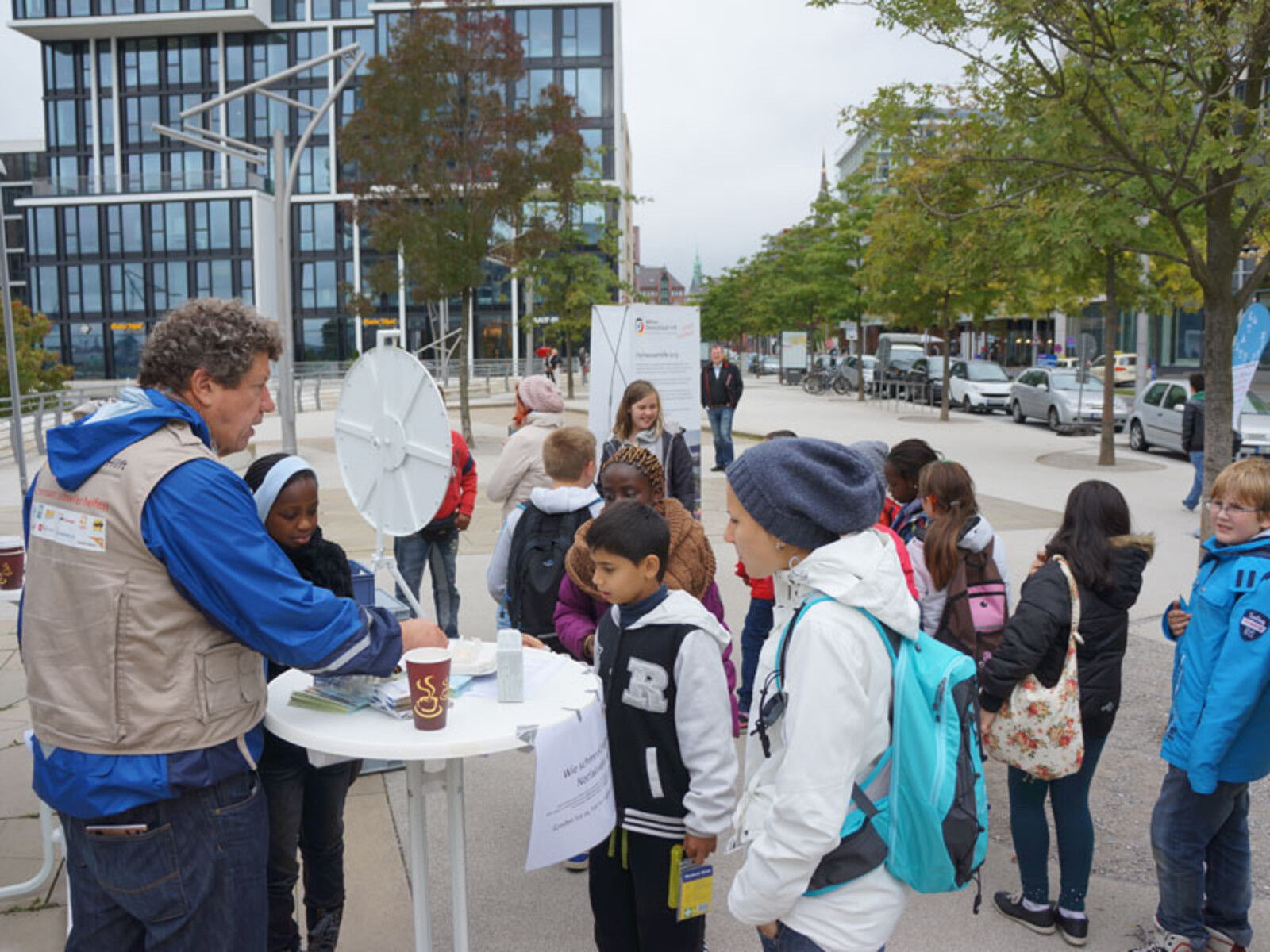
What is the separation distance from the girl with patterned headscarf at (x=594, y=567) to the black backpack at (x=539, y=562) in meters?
0.18

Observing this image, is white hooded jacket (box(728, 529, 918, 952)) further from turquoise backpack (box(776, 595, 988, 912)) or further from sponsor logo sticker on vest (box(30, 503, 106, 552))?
sponsor logo sticker on vest (box(30, 503, 106, 552))

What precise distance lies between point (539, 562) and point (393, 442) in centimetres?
Answer: 109

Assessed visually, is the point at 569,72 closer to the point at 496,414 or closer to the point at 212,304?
the point at 496,414

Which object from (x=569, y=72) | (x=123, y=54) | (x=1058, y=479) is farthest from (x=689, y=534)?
(x=123, y=54)

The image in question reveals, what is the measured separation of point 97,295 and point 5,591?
6516 cm

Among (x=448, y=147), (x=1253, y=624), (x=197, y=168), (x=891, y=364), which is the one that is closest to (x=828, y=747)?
(x=1253, y=624)

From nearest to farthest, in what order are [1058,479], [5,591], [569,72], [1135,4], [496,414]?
1. [5,591]
2. [1135,4]
3. [1058,479]
4. [496,414]
5. [569,72]

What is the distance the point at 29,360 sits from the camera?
2631 centimetres

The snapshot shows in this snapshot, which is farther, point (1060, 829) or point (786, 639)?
point (1060, 829)

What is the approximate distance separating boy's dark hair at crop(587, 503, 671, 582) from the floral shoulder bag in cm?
133

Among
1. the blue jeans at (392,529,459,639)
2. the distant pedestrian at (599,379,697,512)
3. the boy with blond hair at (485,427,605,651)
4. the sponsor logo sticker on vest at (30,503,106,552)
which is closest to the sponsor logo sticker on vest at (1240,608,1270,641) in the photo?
the boy with blond hair at (485,427,605,651)

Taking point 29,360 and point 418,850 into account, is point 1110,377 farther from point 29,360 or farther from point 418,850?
point 29,360

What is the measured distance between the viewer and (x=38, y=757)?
91.2 inches

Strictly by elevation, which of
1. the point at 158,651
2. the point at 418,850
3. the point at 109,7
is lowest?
the point at 418,850
